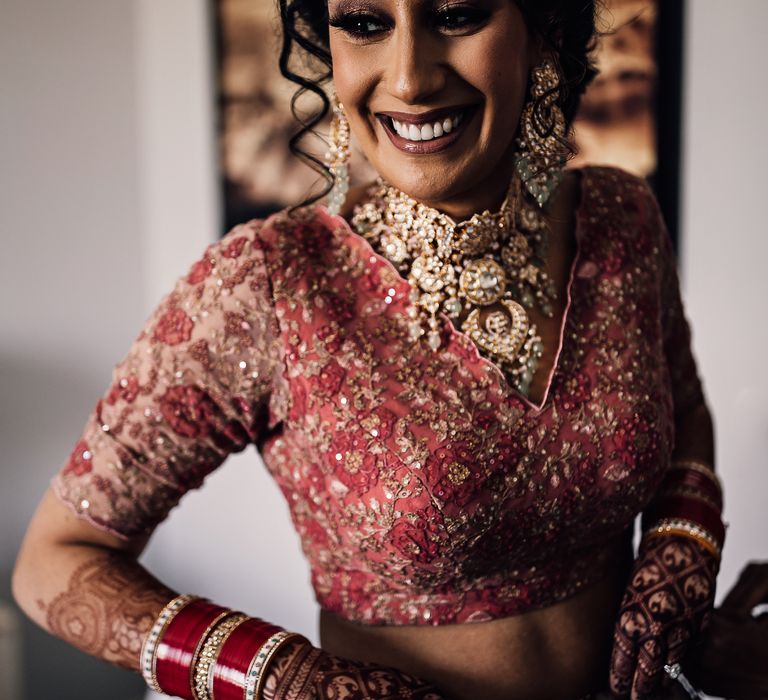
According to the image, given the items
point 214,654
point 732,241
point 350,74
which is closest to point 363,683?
point 214,654

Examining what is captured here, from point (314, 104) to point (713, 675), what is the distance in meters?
1.68

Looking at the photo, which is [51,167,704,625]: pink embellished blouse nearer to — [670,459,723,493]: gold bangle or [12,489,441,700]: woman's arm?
[12,489,441,700]: woman's arm

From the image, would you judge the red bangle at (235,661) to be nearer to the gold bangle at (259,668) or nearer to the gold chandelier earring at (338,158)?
the gold bangle at (259,668)

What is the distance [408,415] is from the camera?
91 cm

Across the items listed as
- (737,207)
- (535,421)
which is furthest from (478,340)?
(737,207)

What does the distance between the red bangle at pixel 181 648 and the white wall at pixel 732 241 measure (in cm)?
165

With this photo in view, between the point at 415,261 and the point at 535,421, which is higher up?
the point at 415,261

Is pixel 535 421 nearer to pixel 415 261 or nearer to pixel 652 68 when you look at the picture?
pixel 415 261

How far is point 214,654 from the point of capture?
87 cm

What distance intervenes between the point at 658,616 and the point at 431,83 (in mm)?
627

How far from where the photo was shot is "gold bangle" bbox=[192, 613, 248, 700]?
868mm

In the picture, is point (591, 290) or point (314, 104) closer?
point (591, 290)

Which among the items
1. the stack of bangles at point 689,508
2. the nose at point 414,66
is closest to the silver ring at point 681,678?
the stack of bangles at point 689,508

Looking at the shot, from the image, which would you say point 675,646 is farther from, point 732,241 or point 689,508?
point 732,241
